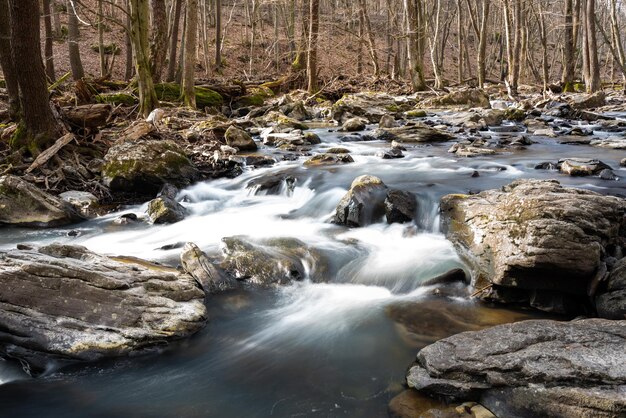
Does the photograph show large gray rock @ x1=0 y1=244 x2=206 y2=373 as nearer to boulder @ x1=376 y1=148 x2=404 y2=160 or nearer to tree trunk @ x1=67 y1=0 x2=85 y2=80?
boulder @ x1=376 y1=148 x2=404 y2=160

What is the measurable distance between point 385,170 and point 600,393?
691 centimetres

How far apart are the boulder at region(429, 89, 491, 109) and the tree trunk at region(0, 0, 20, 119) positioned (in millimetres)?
14886

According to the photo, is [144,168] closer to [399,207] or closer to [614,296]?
[399,207]

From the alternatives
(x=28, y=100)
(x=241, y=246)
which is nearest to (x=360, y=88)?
(x=28, y=100)

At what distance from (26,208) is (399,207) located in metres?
5.53

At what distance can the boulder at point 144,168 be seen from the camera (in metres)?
8.33

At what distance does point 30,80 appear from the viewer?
315 inches

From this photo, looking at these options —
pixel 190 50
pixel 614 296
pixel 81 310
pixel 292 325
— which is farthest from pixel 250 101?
A: pixel 614 296

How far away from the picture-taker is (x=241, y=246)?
18.8ft

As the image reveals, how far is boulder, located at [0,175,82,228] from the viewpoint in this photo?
702 cm

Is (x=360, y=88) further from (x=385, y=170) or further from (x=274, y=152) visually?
(x=385, y=170)

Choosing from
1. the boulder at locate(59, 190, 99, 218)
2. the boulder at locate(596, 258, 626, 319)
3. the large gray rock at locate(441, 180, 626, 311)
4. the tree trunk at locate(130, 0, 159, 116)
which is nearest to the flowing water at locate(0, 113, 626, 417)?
the large gray rock at locate(441, 180, 626, 311)

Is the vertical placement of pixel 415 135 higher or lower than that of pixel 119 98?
lower

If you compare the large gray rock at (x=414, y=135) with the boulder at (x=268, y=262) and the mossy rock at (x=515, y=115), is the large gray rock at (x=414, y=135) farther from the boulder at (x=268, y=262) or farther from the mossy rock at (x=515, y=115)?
the boulder at (x=268, y=262)
